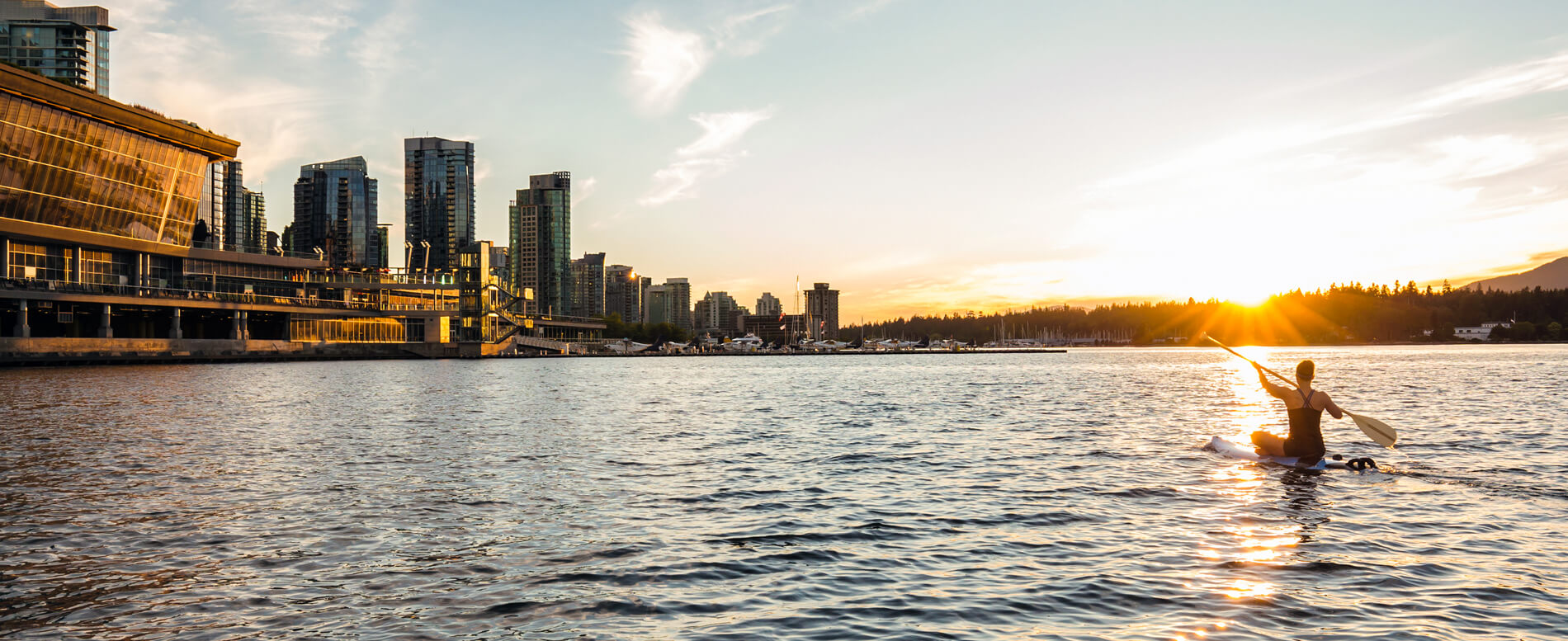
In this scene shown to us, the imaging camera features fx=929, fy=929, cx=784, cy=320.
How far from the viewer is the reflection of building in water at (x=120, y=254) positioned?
372 feet

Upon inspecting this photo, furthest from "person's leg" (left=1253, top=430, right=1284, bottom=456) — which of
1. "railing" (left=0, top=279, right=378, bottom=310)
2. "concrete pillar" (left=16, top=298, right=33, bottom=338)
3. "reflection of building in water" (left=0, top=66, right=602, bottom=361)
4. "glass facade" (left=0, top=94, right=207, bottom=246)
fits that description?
"glass facade" (left=0, top=94, right=207, bottom=246)

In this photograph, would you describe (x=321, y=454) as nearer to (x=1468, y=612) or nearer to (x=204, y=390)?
→ (x=1468, y=612)

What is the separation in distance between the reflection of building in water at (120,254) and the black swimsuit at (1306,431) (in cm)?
12810

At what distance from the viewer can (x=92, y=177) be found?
12544 centimetres

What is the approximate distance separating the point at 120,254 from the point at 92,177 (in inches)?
545

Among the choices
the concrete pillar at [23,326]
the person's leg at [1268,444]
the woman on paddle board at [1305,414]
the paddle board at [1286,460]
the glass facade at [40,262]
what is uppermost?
the glass facade at [40,262]

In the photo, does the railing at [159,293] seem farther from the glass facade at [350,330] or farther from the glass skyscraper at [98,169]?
the glass skyscraper at [98,169]

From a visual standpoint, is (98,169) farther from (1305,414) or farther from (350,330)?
(1305,414)

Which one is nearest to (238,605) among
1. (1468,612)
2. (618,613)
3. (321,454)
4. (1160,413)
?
(618,613)

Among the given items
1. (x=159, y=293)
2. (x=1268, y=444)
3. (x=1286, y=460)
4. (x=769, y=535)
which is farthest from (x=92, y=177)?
(x=1286, y=460)

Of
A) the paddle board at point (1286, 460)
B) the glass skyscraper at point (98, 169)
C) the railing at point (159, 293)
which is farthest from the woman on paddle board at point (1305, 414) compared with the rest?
the glass skyscraper at point (98, 169)

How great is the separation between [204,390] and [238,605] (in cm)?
6239

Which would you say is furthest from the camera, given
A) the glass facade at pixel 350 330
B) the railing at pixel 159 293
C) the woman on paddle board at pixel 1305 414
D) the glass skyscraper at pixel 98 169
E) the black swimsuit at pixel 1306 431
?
the glass facade at pixel 350 330

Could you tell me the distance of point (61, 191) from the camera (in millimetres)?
120688
